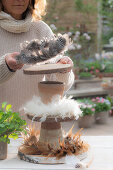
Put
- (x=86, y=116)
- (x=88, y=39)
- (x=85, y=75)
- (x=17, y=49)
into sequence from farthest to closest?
(x=88, y=39) < (x=85, y=75) < (x=86, y=116) < (x=17, y=49)

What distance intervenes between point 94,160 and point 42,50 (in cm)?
62

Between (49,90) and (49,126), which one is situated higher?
(49,90)

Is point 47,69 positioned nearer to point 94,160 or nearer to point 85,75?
point 94,160

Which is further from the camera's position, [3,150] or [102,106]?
[102,106]

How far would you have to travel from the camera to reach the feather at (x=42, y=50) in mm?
1430

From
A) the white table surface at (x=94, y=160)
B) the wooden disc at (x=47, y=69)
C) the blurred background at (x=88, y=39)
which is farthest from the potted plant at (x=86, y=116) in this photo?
the wooden disc at (x=47, y=69)

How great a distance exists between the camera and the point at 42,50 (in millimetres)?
1430

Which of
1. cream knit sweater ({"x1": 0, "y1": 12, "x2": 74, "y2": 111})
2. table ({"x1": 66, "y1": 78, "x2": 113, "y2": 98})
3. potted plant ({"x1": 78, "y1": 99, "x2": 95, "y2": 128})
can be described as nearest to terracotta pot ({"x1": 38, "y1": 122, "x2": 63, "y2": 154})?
cream knit sweater ({"x1": 0, "y1": 12, "x2": 74, "y2": 111})

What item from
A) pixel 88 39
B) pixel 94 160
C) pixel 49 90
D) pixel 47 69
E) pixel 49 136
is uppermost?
pixel 47 69

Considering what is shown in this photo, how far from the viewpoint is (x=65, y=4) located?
10.3 meters

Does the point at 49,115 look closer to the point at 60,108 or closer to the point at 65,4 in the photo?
the point at 60,108

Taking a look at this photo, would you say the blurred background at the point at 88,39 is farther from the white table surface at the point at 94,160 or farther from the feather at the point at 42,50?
the feather at the point at 42,50

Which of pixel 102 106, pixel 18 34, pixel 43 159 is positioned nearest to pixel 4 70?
pixel 43 159

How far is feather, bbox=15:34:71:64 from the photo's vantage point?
4.69 feet
